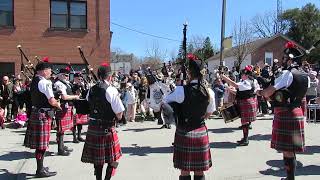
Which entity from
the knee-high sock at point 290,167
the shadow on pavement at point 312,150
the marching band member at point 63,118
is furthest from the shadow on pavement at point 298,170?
the marching band member at point 63,118

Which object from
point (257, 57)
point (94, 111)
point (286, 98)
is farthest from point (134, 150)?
point (257, 57)

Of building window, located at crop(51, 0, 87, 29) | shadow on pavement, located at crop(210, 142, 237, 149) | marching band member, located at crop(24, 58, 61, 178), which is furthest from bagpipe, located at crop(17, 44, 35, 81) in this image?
building window, located at crop(51, 0, 87, 29)

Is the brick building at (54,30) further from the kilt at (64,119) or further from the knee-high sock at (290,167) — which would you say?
the knee-high sock at (290,167)

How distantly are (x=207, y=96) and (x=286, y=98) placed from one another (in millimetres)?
1484

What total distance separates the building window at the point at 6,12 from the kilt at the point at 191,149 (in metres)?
16.6

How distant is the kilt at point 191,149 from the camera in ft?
17.2

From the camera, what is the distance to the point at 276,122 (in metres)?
6.39

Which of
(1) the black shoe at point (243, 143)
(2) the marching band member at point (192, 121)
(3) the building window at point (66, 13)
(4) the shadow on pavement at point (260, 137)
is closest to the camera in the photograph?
(2) the marching band member at point (192, 121)

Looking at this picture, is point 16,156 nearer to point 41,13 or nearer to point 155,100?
point 155,100

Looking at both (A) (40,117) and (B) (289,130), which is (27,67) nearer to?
(A) (40,117)

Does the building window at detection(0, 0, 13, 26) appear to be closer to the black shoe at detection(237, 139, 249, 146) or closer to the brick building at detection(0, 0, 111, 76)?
the brick building at detection(0, 0, 111, 76)

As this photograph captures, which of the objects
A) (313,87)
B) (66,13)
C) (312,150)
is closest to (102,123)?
(312,150)

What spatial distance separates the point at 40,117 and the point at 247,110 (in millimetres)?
4479

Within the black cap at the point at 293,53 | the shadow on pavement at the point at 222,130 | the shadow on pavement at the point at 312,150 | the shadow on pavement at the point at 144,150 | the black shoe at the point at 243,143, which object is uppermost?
the black cap at the point at 293,53
